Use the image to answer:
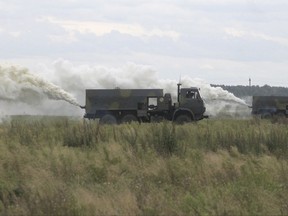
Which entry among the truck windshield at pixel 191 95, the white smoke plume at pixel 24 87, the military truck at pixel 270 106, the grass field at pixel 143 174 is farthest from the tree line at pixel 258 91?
the grass field at pixel 143 174

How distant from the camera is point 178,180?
36.2 ft

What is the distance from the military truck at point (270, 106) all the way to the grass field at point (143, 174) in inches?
1110

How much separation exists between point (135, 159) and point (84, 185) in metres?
3.31

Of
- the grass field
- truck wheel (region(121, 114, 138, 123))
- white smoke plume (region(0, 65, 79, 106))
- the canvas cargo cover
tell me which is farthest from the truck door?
the grass field

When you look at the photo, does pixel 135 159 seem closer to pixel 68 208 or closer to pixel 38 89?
pixel 68 208

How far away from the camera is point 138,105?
34.6 meters

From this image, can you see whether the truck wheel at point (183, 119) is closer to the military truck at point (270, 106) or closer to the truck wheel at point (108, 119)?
Answer: the truck wheel at point (108, 119)

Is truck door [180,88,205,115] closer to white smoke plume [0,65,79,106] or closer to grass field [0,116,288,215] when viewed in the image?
white smoke plume [0,65,79,106]

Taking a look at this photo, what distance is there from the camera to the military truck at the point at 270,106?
1816 inches

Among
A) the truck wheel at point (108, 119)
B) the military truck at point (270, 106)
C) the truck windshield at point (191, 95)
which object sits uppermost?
the truck windshield at point (191, 95)

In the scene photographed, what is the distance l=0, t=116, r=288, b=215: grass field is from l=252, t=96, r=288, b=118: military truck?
2821cm

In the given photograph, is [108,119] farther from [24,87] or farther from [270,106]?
[270,106]

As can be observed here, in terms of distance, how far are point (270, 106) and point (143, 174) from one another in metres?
37.4

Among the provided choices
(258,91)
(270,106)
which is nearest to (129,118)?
(270,106)
